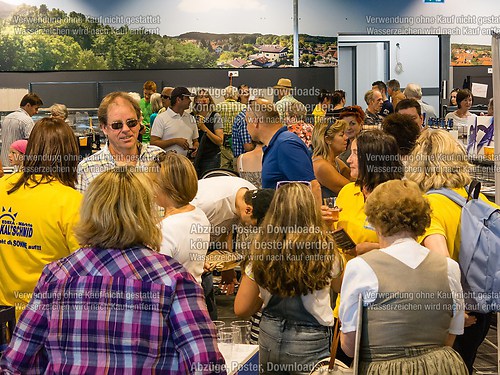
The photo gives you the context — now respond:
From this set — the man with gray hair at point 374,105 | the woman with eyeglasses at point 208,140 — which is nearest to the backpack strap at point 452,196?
the woman with eyeglasses at point 208,140

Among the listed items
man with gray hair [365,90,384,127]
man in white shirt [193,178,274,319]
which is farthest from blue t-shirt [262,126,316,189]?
man with gray hair [365,90,384,127]

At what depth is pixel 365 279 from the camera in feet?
9.50

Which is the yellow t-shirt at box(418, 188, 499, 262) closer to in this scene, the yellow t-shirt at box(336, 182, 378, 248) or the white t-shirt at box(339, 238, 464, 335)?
A: the yellow t-shirt at box(336, 182, 378, 248)

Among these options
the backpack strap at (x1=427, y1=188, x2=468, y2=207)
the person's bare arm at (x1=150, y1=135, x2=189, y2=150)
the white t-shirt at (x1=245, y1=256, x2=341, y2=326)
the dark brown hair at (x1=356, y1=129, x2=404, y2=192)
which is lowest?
the white t-shirt at (x1=245, y1=256, x2=341, y2=326)

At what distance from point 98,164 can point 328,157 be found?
2332 millimetres

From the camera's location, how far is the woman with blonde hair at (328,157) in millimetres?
5805

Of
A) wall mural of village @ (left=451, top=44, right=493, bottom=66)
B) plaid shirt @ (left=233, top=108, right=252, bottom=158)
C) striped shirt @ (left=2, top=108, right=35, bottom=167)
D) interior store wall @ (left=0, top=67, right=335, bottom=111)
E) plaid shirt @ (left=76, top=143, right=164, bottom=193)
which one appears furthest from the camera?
wall mural of village @ (left=451, top=44, right=493, bottom=66)

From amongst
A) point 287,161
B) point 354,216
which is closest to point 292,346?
point 354,216

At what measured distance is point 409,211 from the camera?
118 inches

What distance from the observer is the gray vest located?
113 inches

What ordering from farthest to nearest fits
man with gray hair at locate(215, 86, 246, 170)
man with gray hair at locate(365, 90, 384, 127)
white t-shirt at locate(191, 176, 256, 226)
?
man with gray hair at locate(215, 86, 246, 170) < man with gray hair at locate(365, 90, 384, 127) < white t-shirt at locate(191, 176, 256, 226)

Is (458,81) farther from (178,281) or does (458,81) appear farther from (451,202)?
(178,281)

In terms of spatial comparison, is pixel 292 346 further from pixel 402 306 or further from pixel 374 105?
pixel 374 105

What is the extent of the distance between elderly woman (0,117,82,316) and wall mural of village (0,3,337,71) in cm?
1061
